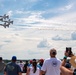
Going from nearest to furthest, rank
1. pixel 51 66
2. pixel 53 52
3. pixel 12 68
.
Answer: pixel 53 52
pixel 51 66
pixel 12 68

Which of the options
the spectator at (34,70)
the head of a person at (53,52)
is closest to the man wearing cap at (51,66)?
the head of a person at (53,52)

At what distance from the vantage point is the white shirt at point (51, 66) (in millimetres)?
7969

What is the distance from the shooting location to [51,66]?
8086mm

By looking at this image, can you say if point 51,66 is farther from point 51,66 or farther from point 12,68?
point 12,68

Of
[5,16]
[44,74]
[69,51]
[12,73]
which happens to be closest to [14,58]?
[12,73]

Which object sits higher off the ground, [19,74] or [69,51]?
[69,51]

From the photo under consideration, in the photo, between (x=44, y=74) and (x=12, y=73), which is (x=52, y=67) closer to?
(x=44, y=74)

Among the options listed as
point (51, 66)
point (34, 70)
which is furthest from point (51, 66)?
point (34, 70)

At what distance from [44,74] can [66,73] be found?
Result: 4702mm

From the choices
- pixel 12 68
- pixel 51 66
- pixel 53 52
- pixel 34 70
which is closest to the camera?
pixel 53 52

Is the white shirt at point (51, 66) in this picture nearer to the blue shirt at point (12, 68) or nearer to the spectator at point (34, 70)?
the spectator at point (34, 70)

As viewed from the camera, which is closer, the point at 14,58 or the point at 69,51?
the point at 69,51

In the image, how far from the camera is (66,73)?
3799mm

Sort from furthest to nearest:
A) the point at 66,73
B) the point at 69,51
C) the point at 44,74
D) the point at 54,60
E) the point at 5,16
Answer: the point at 5,16, the point at 44,74, the point at 54,60, the point at 69,51, the point at 66,73
